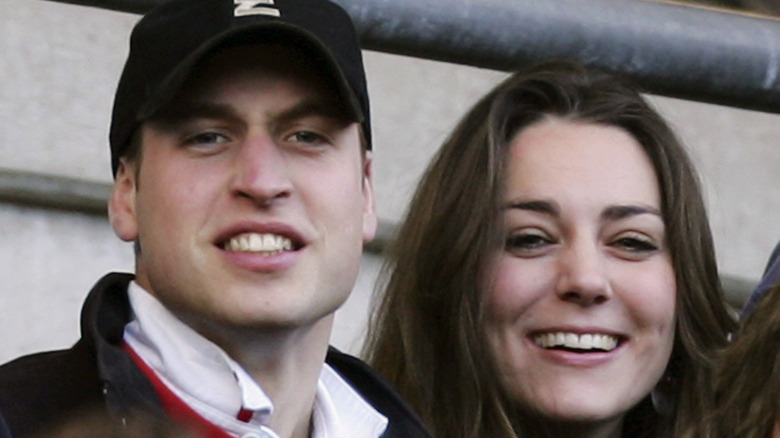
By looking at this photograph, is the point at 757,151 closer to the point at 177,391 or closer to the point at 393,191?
the point at 393,191

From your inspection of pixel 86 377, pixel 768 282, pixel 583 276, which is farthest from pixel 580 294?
pixel 86 377

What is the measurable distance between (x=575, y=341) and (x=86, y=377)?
1.12 metres

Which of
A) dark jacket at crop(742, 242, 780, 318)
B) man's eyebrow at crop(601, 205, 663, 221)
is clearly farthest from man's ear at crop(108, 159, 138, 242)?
dark jacket at crop(742, 242, 780, 318)

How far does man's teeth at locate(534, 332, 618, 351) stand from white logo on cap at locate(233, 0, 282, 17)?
3.08ft

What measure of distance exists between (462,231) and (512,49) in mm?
1092

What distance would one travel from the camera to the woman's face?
3605 mm

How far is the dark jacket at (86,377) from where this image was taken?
8.57 ft

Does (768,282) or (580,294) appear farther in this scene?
(768,282)

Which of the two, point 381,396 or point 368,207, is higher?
point 368,207

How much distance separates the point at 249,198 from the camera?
2775mm

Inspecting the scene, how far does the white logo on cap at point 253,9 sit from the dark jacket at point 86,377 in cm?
38

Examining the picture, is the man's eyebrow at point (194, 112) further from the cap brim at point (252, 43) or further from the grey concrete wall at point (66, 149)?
the grey concrete wall at point (66, 149)

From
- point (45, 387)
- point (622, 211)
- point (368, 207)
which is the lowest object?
point (45, 387)

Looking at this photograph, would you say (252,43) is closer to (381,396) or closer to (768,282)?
(381,396)
